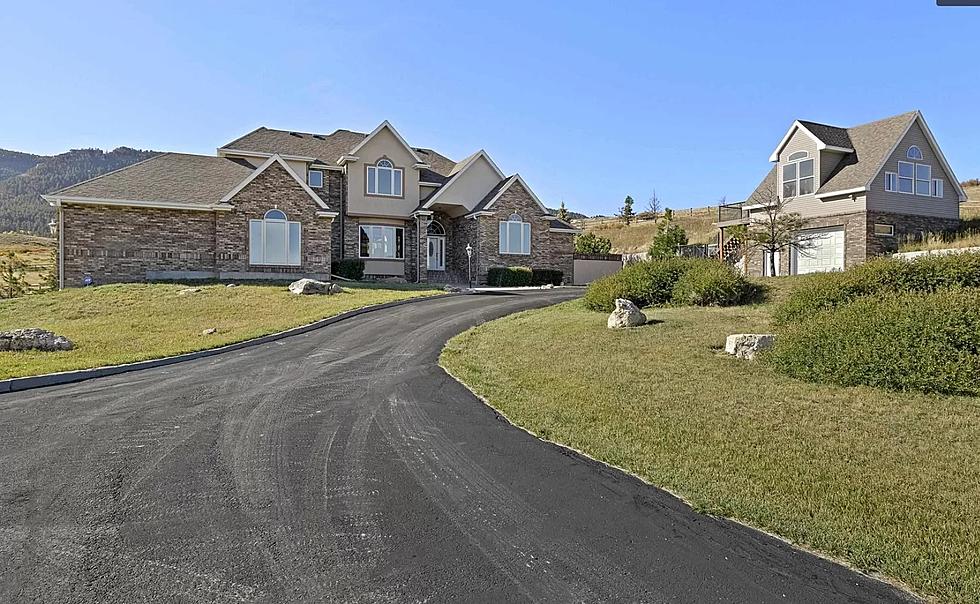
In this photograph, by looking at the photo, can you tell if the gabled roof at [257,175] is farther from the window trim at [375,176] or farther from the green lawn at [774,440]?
the green lawn at [774,440]

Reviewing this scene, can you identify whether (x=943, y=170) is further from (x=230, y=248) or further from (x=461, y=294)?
(x=230, y=248)

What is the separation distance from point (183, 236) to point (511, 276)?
47.0 ft

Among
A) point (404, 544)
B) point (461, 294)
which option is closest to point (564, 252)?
point (461, 294)

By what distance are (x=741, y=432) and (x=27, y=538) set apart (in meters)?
6.45

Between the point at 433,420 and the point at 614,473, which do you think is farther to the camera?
the point at 433,420

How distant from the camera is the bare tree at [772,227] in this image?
986 inches

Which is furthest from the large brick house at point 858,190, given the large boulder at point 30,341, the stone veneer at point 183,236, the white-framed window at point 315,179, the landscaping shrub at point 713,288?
the large boulder at point 30,341

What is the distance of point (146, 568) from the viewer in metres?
3.86

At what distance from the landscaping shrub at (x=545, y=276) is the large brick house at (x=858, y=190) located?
950cm

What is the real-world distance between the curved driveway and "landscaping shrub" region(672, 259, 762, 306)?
8905 millimetres

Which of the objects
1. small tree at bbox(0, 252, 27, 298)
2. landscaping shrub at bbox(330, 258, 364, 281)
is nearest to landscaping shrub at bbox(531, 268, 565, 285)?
landscaping shrub at bbox(330, 258, 364, 281)

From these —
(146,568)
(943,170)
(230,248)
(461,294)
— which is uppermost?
(943,170)

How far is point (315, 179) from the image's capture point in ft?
99.9

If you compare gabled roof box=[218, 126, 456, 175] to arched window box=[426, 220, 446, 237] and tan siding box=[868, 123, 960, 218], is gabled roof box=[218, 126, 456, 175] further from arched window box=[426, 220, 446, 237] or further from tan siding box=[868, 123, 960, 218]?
tan siding box=[868, 123, 960, 218]
